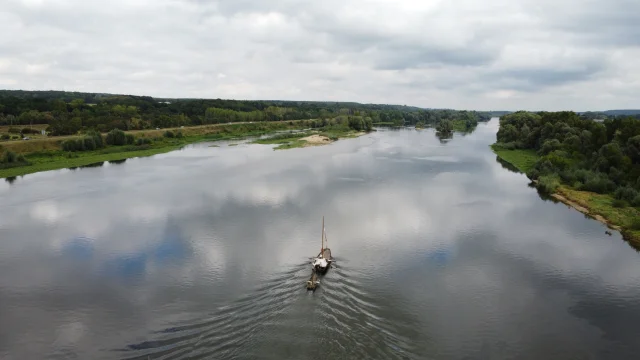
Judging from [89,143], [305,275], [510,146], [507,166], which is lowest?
[305,275]

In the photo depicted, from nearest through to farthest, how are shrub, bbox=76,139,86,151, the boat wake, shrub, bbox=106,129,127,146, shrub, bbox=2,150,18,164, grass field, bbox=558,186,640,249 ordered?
the boat wake → grass field, bbox=558,186,640,249 → shrub, bbox=2,150,18,164 → shrub, bbox=76,139,86,151 → shrub, bbox=106,129,127,146

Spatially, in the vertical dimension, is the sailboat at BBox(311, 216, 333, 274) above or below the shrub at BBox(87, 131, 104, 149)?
below

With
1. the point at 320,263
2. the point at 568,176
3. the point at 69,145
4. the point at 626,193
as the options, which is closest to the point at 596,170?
the point at 568,176

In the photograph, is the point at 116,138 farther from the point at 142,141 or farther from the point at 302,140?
the point at 302,140

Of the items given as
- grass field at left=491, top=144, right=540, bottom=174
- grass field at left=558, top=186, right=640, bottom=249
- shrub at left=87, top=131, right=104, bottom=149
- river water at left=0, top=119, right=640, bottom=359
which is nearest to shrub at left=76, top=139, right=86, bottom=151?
shrub at left=87, top=131, right=104, bottom=149

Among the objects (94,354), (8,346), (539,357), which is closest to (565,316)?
(539,357)

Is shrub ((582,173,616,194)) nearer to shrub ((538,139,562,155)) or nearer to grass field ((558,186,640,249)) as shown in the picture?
grass field ((558,186,640,249))
